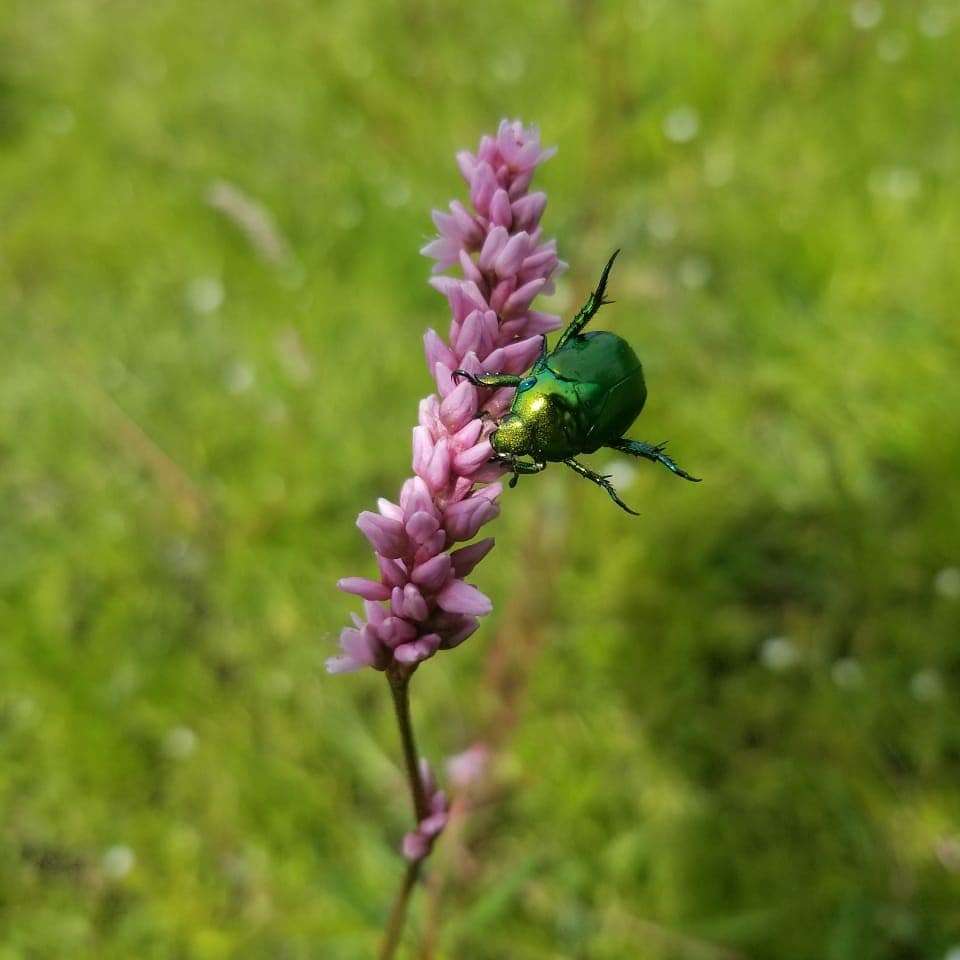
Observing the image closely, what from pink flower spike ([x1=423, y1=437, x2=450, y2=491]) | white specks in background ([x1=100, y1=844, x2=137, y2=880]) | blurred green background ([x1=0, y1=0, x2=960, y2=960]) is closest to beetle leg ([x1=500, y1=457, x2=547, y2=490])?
pink flower spike ([x1=423, y1=437, x2=450, y2=491])

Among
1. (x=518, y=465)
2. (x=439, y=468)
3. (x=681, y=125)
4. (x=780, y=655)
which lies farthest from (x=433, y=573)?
(x=681, y=125)

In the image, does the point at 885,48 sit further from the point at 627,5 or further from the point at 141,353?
the point at 141,353

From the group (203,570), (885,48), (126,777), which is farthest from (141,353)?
(885,48)

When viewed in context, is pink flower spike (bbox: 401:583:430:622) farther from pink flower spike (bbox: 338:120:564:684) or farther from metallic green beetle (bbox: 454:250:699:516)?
metallic green beetle (bbox: 454:250:699:516)

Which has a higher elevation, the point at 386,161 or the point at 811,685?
the point at 386,161

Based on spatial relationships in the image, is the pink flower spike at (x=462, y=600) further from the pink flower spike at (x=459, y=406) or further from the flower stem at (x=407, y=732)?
the pink flower spike at (x=459, y=406)
